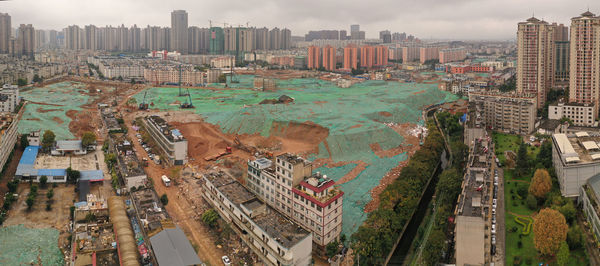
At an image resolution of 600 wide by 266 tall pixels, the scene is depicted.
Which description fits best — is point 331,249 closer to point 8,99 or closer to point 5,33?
point 8,99

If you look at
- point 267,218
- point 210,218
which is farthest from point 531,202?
point 210,218

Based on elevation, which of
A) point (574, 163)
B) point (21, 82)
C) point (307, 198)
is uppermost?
point (21, 82)

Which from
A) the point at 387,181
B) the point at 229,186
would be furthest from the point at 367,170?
the point at 229,186

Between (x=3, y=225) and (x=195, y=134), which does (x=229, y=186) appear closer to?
(x=3, y=225)

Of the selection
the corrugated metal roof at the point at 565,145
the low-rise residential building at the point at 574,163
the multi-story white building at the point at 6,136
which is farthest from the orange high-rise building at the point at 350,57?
the multi-story white building at the point at 6,136

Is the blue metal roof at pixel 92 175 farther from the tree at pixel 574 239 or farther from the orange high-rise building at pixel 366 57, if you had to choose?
the orange high-rise building at pixel 366 57
